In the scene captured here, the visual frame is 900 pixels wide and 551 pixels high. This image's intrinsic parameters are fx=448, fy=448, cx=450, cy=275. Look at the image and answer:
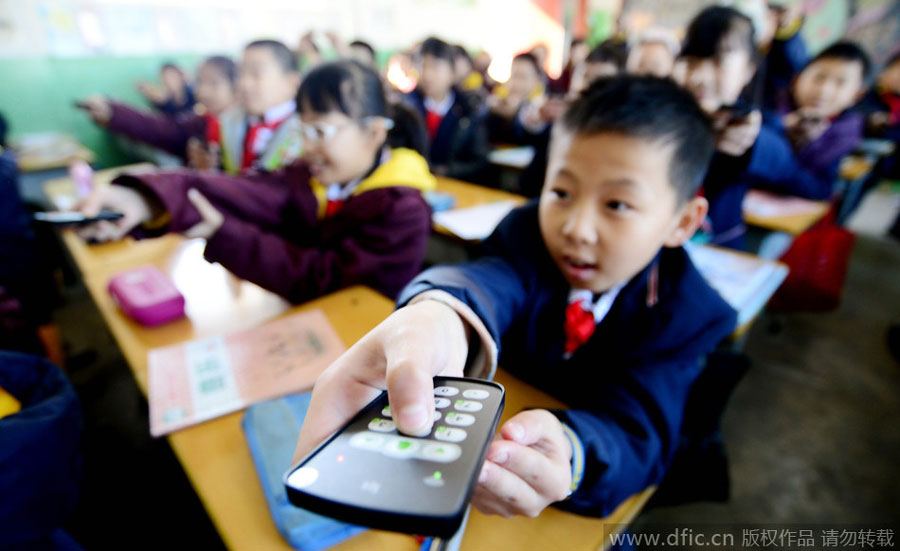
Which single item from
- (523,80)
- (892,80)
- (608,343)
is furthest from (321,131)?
(892,80)

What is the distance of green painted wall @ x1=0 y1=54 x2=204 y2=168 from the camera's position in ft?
11.7

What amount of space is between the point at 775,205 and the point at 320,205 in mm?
1958

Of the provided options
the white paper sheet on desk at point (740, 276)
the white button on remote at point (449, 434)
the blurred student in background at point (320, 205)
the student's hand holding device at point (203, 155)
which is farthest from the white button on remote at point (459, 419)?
the student's hand holding device at point (203, 155)

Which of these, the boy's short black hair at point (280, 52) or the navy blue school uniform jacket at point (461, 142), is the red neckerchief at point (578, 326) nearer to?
the boy's short black hair at point (280, 52)

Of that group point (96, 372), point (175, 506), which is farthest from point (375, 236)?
point (96, 372)

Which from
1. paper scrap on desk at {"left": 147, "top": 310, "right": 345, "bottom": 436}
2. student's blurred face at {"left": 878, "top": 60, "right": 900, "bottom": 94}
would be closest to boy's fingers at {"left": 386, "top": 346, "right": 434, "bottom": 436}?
paper scrap on desk at {"left": 147, "top": 310, "right": 345, "bottom": 436}

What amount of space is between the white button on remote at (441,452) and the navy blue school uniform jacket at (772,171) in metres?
1.12

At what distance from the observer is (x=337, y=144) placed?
1.22 m

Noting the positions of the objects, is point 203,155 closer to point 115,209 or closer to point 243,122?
point 243,122

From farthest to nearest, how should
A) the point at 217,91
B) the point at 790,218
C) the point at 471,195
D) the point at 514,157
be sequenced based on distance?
the point at 514,157 → the point at 217,91 → the point at 471,195 → the point at 790,218

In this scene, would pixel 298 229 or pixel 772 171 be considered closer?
pixel 298 229

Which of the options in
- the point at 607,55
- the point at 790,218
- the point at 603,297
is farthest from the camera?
the point at 607,55

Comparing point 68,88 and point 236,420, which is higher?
point 68,88

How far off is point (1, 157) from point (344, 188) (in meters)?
1.32
